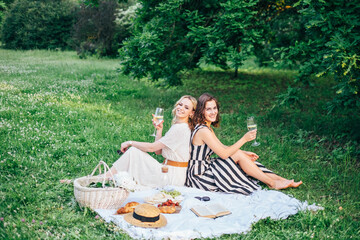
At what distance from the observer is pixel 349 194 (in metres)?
4.97

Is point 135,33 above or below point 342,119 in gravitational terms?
above

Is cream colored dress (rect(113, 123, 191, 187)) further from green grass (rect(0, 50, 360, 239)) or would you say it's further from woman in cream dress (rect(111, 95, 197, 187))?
green grass (rect(0, 50, 360, 239))

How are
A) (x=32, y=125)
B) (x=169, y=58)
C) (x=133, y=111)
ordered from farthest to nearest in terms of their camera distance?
→ (x=169, y=58) < (x=133, y=111) < (x=32, y=125)

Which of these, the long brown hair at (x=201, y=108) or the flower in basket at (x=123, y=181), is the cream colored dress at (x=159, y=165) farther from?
the flower in basket at (x=123, y=181)

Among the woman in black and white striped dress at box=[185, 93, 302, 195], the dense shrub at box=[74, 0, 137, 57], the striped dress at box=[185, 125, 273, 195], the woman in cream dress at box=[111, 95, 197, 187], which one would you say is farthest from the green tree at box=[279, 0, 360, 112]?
the dense shrub at box=[74, 0, 137, 57]

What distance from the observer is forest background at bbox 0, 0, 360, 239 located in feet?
13.5

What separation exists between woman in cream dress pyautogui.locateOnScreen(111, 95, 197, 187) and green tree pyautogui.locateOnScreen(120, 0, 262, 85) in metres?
3.53

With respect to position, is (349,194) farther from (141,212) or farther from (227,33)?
(227,33)

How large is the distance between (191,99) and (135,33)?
5589 mm

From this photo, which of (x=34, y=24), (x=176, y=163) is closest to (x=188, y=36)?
(x=176, y=163)

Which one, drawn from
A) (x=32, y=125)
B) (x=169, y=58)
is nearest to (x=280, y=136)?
(x=169, y=58)

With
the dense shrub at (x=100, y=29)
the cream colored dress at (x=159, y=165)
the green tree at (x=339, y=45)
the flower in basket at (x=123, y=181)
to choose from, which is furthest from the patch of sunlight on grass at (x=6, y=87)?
the dense shrub at (x=100, y=29)

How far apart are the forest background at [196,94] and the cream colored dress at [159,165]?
2.88ft

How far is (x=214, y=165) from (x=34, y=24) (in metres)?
27.3
